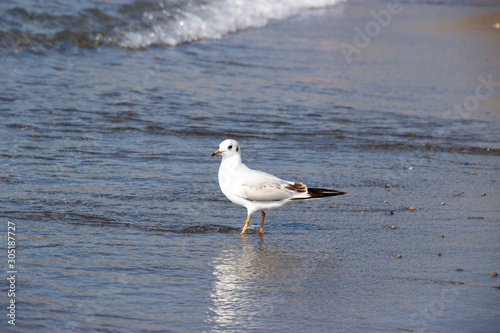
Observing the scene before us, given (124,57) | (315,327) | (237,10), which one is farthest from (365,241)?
(237,10)

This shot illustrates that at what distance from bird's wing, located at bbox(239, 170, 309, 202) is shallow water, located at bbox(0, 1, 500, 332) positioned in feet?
0.90

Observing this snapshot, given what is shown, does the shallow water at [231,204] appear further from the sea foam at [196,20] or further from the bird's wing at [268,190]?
the sea foam at [196,20]

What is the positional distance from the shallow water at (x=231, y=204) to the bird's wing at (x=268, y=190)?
275 mm

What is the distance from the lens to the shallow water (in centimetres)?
349

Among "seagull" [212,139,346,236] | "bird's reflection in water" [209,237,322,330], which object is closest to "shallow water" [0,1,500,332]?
"bird's reflection in water" [209,237,322,330]

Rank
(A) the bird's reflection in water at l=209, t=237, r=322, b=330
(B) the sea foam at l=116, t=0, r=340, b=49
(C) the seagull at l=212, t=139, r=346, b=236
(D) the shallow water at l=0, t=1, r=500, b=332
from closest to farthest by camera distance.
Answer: (A) the bird's reflection in water at l=209, t=237, r=322, b=330, (D) the shallow water at l=0, t=1, r=500, b=332, (C) the seagull at l=212, t=139, r=346, b=236, (B) the sea foam at l=116, t=0, r=340, b=49

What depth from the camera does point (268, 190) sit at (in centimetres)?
479

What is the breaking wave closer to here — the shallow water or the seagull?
the shallow water

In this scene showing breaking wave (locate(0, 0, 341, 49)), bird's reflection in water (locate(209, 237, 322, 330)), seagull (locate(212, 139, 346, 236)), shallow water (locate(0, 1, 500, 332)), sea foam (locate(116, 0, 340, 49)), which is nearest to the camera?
bird's reflection in water (locate(209, 237, 322, 330))

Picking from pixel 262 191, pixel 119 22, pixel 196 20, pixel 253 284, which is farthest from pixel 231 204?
pixel 196 20

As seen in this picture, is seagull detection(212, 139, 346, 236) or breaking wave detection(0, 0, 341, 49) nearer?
seagull detection(212, 139, 346, 236)

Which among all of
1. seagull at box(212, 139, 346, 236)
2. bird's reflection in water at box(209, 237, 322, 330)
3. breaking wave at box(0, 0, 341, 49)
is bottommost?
bird's reflection in water at box(209, 237, 322, 330)

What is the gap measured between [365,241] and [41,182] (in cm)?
254

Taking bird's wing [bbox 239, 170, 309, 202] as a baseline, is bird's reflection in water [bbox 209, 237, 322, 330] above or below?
below
